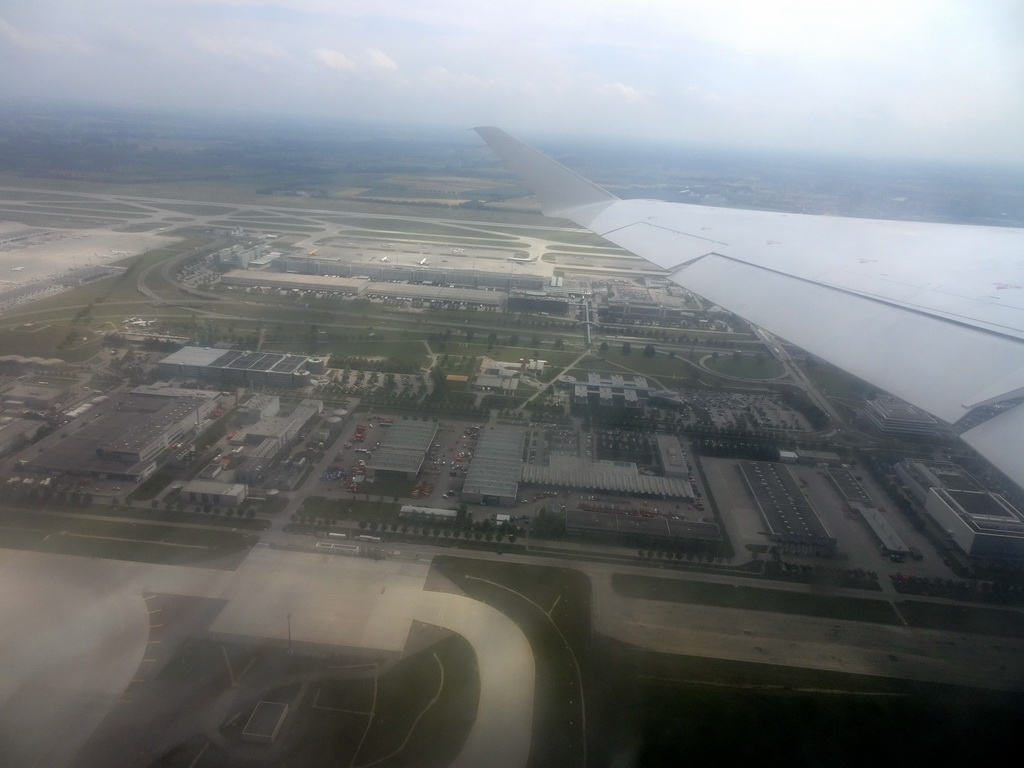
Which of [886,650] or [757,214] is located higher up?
[757,214]

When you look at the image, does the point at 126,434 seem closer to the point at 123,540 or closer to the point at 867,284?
the point at 123,540

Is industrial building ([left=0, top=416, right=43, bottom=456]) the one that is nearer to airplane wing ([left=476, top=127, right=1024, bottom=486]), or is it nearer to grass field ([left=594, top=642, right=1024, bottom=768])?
airplane wing ([left=476, top=127, right=1024, bottom=486])

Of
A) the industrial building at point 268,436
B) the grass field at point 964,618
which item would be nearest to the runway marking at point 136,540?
the industrial building at point 268,436

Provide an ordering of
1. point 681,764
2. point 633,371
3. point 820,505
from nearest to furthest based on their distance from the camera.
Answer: point 681,764 < point 820,505 < point 633,371

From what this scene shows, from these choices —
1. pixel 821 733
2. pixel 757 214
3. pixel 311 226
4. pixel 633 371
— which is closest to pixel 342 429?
pixel 633 371

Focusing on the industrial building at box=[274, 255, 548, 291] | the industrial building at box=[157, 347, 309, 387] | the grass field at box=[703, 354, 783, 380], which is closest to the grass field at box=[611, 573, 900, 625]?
the grass field at box=[703, 354, 783, 380]

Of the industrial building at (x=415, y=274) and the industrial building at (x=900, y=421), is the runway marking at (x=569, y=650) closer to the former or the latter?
the industrial building at (x=900, y=421)

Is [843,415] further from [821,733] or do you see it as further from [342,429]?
[342,429]

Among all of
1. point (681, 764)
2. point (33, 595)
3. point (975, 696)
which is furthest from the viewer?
point (33, 595)
